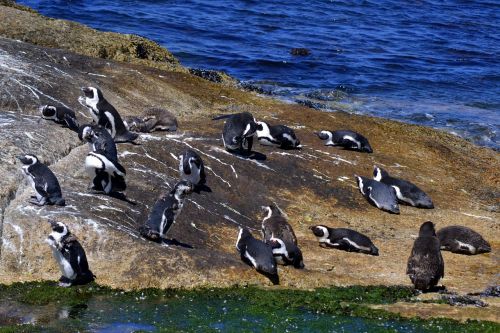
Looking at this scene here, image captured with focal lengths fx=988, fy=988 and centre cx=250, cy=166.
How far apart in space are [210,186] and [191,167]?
0.63 m

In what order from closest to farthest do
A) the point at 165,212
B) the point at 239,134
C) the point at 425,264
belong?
1. the point at 425,264
2. the point at 165,212
3. the point at 239,134

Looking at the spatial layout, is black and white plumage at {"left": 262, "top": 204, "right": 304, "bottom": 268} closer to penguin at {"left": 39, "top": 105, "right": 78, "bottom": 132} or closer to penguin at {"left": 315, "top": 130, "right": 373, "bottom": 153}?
penguin at {"left": 315, "top": 130, "right": 373, "bottom": 153}

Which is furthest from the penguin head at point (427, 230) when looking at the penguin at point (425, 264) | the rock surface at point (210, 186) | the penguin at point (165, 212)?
the penguin at point (165, 212)

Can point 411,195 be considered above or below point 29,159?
below

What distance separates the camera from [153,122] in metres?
17.7

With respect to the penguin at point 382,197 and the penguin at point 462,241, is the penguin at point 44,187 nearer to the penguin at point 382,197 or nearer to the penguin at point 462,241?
the penguin at point 382,197

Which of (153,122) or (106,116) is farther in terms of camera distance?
(153,122)

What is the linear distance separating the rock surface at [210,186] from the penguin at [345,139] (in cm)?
18

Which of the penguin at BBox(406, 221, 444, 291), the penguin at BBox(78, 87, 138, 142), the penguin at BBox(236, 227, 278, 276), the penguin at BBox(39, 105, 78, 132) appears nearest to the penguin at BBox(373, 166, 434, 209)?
the penguin at BBox(406, 221, 444, 291)

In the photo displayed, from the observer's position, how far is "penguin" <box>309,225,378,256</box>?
596 inches

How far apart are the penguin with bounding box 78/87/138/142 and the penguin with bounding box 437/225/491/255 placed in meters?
5.43

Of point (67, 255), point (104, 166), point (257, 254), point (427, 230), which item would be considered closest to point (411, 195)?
point (427, 230)

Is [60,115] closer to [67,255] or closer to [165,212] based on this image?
[165,212]

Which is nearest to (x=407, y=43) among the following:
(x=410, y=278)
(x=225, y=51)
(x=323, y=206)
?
(x=225, y=51)
